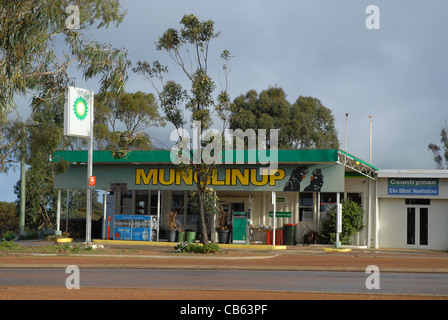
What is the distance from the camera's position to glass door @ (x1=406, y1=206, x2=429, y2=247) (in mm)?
31531

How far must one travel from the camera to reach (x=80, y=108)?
28.5 metres

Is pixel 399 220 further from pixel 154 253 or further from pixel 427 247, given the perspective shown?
pixel 154 253

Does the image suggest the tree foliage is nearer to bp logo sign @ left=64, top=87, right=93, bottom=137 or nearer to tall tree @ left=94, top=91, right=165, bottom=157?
tall tree @ left=94, top=91, right=165, bottom=157

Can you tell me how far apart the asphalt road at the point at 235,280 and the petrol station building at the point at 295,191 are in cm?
1246

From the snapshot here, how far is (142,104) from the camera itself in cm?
5647

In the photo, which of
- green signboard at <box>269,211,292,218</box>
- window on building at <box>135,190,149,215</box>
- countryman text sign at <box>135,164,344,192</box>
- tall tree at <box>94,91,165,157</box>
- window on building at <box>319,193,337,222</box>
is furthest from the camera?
tall tree at <box>94,91,165,157</box>

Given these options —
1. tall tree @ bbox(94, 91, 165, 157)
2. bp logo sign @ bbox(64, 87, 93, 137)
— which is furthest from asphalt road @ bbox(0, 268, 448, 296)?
tall tree @ bbox(94, 91, 165, 157)

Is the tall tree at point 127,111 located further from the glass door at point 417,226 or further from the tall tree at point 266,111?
the glass door at point 417,226

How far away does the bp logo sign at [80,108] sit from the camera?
2802cm

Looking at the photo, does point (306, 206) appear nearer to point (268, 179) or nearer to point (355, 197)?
point (355, 197)

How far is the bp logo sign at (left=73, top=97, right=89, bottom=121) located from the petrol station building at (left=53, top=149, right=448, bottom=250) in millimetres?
3753

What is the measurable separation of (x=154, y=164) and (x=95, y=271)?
579 inches

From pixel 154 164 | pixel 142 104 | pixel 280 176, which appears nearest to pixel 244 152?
pixel 280 176

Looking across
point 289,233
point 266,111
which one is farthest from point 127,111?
point 289,233
